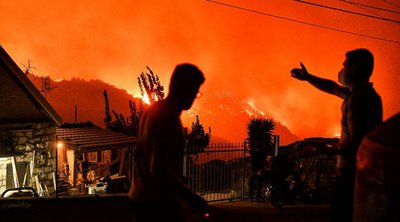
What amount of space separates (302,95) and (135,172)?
7713 cm

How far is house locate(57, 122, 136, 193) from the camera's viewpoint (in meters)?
16.3

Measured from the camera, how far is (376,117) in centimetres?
416

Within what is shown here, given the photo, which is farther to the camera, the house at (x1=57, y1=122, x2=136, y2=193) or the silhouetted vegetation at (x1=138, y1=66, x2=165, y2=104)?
the silhouetted vegetation at (x1=138, y1=66, x2=165, y2=104)

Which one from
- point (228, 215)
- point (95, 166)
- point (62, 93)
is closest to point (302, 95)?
point (62, 93)

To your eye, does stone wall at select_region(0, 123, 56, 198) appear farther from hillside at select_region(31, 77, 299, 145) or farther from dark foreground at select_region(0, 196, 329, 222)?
hillside at select_region(31, 77, 299, 145)

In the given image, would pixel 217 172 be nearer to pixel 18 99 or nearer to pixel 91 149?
pixel 91 149

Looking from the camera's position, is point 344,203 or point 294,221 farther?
point 294,221

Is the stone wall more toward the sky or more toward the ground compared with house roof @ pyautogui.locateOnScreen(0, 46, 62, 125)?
more toward the ground

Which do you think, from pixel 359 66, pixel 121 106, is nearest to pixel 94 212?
pixel 359 66

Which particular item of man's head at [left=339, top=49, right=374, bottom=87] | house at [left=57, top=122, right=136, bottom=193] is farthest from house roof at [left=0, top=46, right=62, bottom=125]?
man's head at [left=339, top=49, right=374, bottom=87]

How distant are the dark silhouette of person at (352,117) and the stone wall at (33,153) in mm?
12137

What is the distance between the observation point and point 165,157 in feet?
9.31

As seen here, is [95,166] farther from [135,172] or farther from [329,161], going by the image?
[135,172]

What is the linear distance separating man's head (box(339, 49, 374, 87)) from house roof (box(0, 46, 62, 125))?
11278 mm
